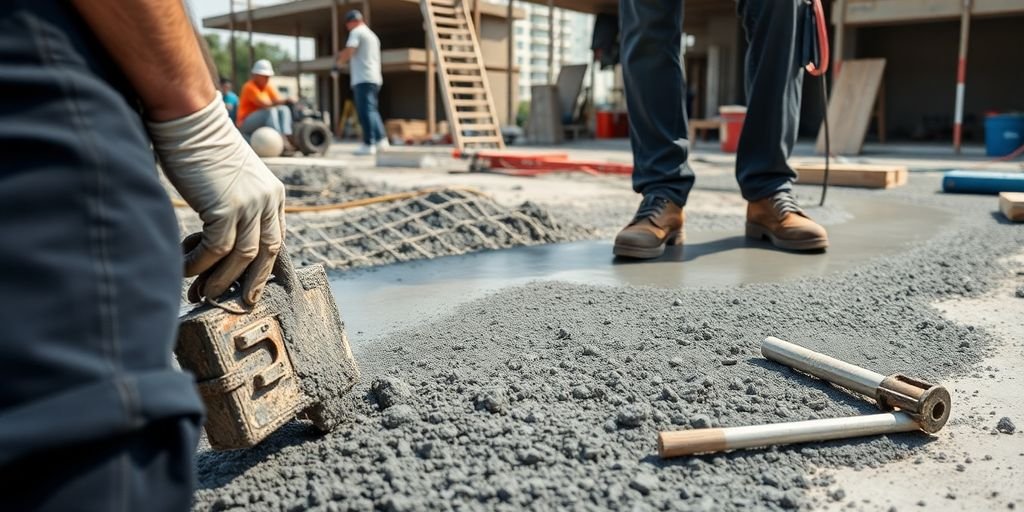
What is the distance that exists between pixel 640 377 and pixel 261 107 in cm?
786

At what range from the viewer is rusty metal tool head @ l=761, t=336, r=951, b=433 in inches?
48.0

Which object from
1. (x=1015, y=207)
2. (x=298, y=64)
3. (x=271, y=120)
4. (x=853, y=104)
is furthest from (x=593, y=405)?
(x=298, y=64)

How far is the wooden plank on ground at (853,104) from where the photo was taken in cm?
952

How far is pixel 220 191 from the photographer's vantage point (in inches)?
37.6

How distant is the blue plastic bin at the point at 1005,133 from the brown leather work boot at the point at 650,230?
25.1ft

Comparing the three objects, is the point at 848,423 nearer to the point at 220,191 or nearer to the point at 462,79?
the point at 220,191

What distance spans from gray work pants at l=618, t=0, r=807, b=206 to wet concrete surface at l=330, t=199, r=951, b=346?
0.25 m

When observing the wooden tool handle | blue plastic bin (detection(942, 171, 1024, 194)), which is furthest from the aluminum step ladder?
the wooden tool handle

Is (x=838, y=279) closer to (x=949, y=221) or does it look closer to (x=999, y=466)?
(x=999, y=466)

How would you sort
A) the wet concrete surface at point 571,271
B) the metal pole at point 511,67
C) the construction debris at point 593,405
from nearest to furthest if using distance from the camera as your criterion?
the construction debris at point 593,405
the wet concrete surface at point 571,271
the metal pole at point 511,67

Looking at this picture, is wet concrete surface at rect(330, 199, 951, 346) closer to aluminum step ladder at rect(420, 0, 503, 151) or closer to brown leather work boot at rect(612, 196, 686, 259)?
brown leather work boot at rect(612, 196, 686, 259)

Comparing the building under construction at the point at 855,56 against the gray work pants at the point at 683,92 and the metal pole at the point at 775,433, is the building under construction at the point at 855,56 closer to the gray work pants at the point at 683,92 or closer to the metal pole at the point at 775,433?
the gray work pants at the point at 683,92

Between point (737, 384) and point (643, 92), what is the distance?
4.98 ft

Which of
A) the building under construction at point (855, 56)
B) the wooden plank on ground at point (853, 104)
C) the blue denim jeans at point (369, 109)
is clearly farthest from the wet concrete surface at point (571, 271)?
the building under construction at point (855, 56)
